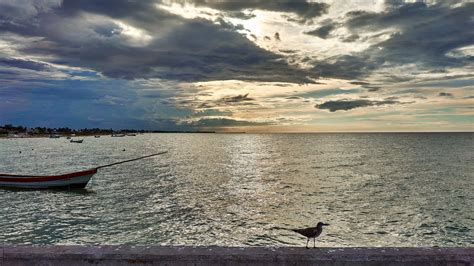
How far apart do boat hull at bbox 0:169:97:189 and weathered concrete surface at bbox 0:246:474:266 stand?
1362 inches

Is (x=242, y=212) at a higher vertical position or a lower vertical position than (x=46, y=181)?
lower

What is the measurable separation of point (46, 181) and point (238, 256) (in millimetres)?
36998

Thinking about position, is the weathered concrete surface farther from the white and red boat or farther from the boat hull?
the boat hull

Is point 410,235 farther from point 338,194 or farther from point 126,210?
point 126,210

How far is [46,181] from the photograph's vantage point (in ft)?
119

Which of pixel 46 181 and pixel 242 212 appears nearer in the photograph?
pixel 242 212

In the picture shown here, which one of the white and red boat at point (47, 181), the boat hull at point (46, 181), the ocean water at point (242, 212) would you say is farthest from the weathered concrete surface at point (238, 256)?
the boat hull at point (46, 181)

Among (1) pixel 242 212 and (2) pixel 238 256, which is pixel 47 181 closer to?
(1) pixel 242 212

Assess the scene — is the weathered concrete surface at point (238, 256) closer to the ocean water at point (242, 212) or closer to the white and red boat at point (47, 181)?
the ocean water at point (242, 212)

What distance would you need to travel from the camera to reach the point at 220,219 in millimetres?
23844

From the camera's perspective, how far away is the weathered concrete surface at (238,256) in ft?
15.8

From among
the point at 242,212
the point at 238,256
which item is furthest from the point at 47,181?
the point at 238,256

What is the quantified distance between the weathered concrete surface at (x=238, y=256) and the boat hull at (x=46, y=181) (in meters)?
34.6

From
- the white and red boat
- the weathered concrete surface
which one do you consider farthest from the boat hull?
the weathered concrete surface
